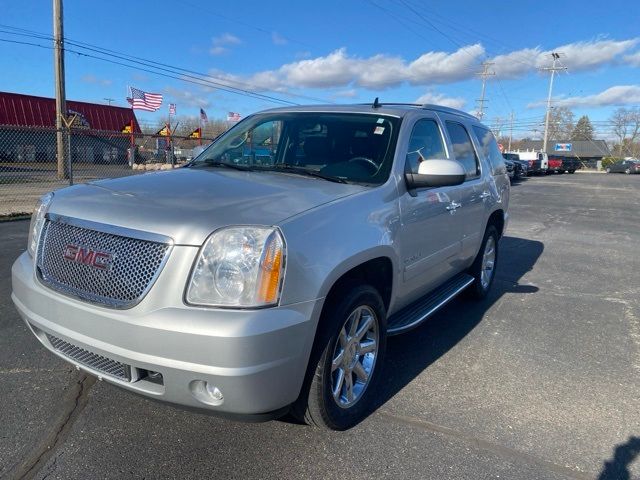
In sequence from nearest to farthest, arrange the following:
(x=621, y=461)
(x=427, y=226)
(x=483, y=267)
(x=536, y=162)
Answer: (x=621, y=461) < (x=427, y=226) < (x=483, y=267) < (x=536, y=162)

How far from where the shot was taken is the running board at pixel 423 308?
11.4ft

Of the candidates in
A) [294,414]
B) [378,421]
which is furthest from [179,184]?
[378,421]

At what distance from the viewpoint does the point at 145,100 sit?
2666 cm

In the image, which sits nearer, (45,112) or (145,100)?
(145,100)

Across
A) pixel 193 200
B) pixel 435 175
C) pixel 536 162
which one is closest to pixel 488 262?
pixel 435 175

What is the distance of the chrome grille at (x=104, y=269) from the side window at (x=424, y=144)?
192 centimetres

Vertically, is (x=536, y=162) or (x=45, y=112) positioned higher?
(x=45, y=112)

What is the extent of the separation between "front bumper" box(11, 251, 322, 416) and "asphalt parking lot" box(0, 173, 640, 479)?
457 millimetres

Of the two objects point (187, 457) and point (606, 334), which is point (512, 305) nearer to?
point (606, 334)

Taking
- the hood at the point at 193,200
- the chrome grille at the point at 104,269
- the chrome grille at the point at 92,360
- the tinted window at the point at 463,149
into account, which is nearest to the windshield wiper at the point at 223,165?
the hood at the point at 193,200

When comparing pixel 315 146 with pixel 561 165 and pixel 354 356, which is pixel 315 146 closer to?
pixel 354 356

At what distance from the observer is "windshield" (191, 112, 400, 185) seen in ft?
11.2

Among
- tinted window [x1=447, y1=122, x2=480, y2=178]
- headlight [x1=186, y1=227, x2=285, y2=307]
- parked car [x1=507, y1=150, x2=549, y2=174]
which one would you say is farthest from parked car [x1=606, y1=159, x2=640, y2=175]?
headlight [x1=186, y1=227, x2=285, y2=307]

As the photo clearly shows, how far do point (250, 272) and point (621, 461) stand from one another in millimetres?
2249
